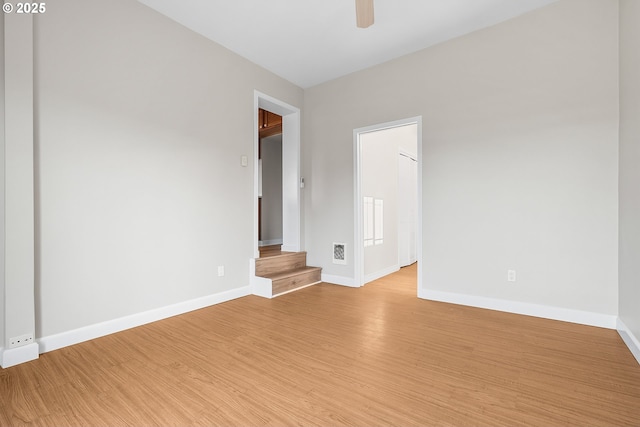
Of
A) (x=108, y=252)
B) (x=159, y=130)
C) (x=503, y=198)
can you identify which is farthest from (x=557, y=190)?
(x=108, y=252)

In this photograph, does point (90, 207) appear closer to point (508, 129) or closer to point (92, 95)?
point (92, 95)

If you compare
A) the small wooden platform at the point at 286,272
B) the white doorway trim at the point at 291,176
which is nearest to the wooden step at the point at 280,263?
the small wooden platform at the point at 286,272

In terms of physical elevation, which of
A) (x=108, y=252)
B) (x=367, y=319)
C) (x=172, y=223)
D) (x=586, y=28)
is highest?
(x=586, y=28)

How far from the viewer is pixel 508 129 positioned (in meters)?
2.98

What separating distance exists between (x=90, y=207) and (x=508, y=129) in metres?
3.85

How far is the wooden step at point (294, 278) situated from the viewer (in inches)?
144

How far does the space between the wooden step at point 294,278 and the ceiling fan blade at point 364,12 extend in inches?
108

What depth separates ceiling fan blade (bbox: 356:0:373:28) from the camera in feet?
6.60

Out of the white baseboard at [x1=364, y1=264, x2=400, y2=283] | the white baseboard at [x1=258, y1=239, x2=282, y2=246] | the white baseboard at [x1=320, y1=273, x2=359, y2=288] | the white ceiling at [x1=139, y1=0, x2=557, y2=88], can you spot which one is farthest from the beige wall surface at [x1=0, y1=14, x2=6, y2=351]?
the white baseboard at [x1=258, y1=239, x2=282, y2=246]

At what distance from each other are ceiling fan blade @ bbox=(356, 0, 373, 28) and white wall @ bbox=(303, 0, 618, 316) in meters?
1.60

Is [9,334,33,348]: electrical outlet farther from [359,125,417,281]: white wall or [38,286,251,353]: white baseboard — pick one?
[359,125,417,281]: white wall

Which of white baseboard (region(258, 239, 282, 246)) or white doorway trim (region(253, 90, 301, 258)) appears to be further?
white baseboard (region(258, 239, 282, 246))

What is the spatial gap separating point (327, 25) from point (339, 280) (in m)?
3.11

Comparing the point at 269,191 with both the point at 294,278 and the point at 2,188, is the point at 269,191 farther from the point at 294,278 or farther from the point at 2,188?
the point at 2,188
